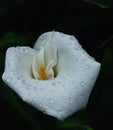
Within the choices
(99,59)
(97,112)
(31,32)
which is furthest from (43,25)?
(97,112)

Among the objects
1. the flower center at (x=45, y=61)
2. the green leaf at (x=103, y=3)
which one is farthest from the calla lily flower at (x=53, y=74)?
the green leaf at (x=103, y=3)

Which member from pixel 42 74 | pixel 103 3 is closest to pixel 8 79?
pixel 42 74

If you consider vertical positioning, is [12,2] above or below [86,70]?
above

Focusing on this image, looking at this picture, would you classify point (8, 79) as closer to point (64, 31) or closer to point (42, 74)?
point (42, 74)

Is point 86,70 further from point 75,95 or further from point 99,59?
point 99,59

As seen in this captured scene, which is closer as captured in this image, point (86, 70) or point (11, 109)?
point (86, 70)

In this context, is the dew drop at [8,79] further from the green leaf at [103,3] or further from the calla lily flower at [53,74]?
the green leaf at [103,3]
